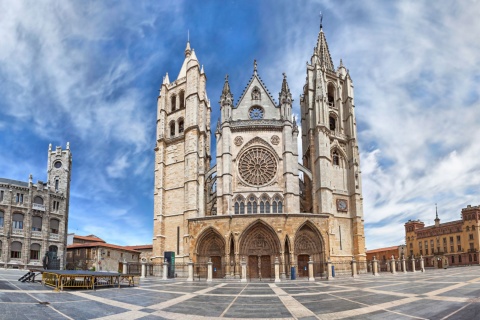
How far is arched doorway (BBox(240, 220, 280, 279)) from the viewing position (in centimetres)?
3447

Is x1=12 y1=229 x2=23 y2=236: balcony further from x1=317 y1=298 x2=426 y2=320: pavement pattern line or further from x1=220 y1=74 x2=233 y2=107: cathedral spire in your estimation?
x1=317 y1=298 x2=426 y2=320: pavement pattern line

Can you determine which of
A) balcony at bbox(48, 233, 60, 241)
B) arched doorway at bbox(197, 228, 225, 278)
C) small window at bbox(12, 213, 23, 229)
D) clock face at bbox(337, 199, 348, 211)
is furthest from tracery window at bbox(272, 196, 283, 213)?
small window at bbox(12, 213, 23, 229)

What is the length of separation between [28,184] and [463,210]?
262ft

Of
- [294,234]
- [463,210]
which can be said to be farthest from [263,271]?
[463,210]

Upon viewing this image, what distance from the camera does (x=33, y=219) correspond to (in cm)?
4472

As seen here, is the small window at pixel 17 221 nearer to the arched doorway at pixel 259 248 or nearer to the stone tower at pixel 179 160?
the stone tower at pixel 179 160

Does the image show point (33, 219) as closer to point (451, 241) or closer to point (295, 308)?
point (295, 308)

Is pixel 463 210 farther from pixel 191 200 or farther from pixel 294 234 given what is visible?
pixel 191 200

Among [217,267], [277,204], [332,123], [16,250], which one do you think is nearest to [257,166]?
[277,204]

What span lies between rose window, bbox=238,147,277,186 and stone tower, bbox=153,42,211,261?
16.7ft

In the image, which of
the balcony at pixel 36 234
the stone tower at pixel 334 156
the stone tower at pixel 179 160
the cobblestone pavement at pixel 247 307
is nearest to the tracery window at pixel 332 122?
the stone tower at pixel 334 156

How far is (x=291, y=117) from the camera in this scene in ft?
140

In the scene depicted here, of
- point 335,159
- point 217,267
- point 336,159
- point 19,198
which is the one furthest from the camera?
point 336,159

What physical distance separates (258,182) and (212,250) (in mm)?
9463
